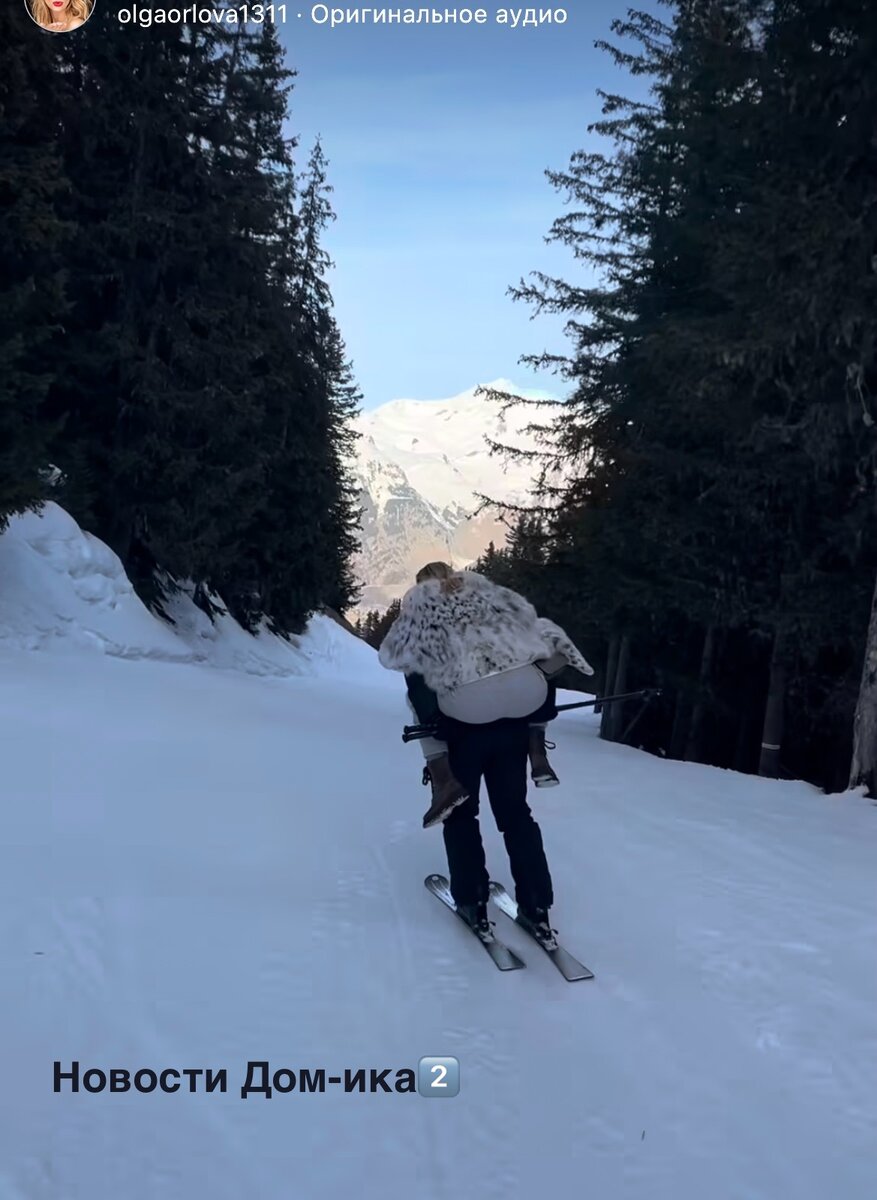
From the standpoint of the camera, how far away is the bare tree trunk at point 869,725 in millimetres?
8312

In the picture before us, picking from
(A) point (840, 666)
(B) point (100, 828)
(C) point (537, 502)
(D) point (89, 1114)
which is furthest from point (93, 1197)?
(C) point (537, 502)

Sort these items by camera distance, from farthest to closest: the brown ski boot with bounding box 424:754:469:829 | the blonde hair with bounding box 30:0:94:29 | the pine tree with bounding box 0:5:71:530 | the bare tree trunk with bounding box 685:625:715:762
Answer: the bare tree trunk with bounding box 685:625:715:762, the blonde hair with bounding box 30:0:94:29, the pine tree with bounding box 0:5:71:530, the brown ski boot with bounding box 424:754:469:829

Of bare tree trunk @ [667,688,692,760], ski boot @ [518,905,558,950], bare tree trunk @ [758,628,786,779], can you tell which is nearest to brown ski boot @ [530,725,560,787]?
ski boot @ [518,905,558,950]

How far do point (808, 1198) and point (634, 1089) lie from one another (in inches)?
26.2

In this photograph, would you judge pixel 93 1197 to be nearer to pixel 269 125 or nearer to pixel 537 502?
pixel 537 502

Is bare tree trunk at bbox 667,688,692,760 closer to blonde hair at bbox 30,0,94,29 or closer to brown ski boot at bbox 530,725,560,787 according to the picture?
brown ski boot at bbox 530,725,560,787

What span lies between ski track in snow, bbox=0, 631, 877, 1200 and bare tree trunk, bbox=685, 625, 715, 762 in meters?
7.45

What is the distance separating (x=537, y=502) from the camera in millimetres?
20281

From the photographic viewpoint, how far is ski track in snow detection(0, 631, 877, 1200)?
2.71 meters

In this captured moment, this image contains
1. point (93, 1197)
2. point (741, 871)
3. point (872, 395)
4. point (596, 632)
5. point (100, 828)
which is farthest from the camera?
point (596, 632)

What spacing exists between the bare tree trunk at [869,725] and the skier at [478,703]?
5.02m

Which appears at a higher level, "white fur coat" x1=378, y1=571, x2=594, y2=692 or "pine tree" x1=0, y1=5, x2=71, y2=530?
"pine tree" x1=0, y1=5, x2=71, y2=530

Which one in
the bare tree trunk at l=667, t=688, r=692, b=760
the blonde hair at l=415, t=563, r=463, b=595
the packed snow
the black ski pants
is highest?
the blonde hair at l=415, t=563, r=463, b=595

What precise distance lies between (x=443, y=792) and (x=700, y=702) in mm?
11461
